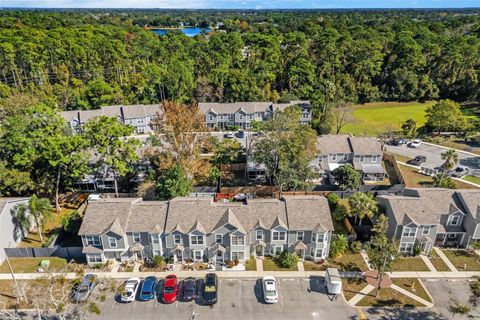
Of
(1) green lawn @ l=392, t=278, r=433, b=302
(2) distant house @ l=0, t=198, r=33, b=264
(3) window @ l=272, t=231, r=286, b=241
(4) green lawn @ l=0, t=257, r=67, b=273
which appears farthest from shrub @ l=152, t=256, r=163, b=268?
(1) green lawn @ l=392, t=278, r=433, b=302

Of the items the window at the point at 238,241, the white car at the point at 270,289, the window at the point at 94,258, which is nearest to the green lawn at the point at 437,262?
the white car at the point at 270,289

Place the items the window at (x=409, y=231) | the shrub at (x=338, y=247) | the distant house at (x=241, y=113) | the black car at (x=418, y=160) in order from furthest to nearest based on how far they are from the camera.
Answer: the distant house at (x=241, y=113)
the black car at (x=418, y=160)
the shrub at (x=338, y=247)
the window at (x=409, y=231)

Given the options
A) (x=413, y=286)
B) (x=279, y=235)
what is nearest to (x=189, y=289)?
(x=279, y=235)

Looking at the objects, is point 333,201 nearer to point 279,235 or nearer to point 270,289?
point 279,235

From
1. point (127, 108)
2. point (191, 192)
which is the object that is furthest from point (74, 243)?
point (127, 108)

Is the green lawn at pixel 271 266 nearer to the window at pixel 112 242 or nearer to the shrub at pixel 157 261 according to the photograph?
the shrub at pixel 157 261

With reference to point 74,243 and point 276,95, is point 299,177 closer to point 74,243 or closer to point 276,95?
point 74,243

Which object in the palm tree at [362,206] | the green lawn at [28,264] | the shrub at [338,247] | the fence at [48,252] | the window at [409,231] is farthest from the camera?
the palm tree at [362,206]
